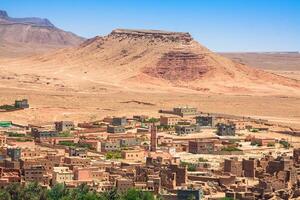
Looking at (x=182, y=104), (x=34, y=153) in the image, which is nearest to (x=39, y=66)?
(x=182, y=104)

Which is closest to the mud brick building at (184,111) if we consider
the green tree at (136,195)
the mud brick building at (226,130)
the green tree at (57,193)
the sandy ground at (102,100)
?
the sandy ground at (102,100)

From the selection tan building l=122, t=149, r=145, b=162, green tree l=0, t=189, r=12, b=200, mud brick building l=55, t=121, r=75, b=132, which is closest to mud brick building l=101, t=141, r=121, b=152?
tan building l=122, t=149, r=145, b=162

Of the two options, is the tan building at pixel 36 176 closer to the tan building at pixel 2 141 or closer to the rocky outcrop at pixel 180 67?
the tan building at pixel 2 141

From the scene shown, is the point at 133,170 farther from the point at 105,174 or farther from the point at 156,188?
the point at 156,188

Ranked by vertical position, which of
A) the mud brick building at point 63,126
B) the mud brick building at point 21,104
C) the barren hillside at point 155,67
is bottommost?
the mud brick building at point 63,126

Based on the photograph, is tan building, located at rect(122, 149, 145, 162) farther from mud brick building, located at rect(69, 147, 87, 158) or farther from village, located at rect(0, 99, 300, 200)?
mud brick building, located at rect(69, 147, 87, 158)
